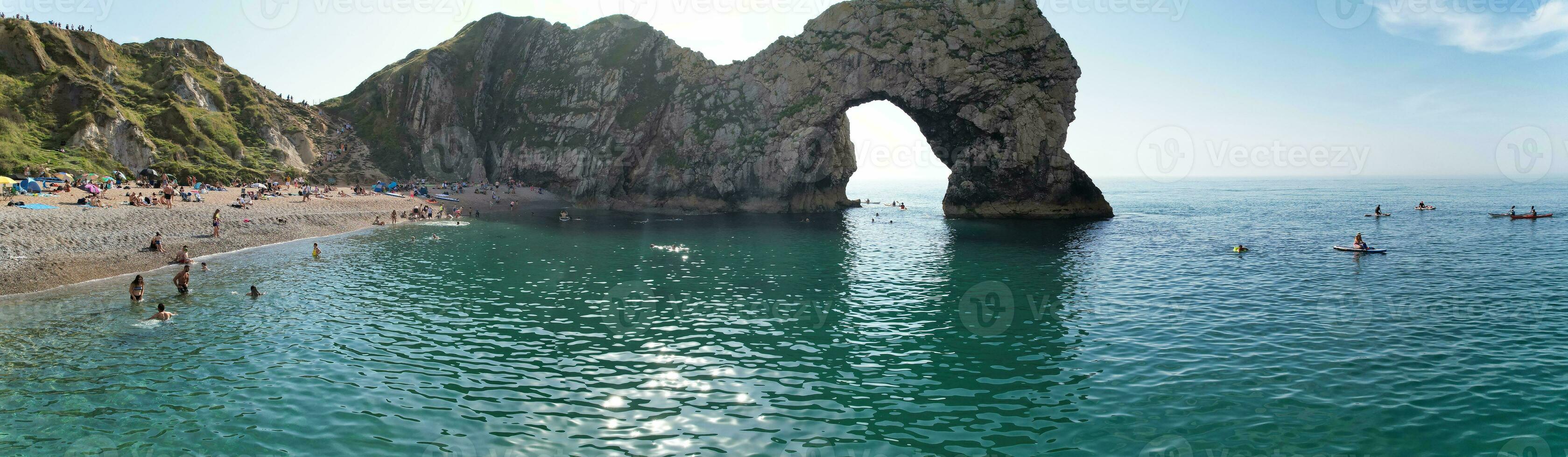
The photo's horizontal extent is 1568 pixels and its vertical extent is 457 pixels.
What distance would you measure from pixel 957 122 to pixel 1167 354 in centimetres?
7118

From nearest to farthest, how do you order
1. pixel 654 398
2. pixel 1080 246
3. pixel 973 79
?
pixel 654 398, pixel 1080 246, pixel 973 79

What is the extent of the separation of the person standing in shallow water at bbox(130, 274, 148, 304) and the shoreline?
18.6ft

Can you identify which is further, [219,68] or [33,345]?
[219,68]

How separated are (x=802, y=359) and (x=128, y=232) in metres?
50.2

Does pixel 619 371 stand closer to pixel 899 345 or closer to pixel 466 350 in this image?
pixel 466 350

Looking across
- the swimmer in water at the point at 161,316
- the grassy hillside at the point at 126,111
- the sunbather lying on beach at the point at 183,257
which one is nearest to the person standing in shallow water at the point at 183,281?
the swimmer in water at the point at 161,316

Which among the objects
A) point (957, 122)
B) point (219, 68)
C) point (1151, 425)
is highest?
point (219, 68)

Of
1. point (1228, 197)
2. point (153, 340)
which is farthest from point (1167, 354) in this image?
point (1228, 197)

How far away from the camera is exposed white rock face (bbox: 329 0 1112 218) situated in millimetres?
87750

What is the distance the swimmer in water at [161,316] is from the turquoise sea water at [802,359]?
2.97ft

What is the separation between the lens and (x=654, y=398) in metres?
19.3

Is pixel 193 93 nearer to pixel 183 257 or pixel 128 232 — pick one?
pixel 128 232

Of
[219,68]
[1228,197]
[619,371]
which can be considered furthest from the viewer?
[1228,197]

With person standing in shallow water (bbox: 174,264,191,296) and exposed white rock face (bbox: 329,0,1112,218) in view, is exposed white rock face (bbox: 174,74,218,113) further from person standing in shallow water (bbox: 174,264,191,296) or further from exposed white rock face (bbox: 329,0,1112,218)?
person standing in shallow water (bbox: 174,264,191,296)
